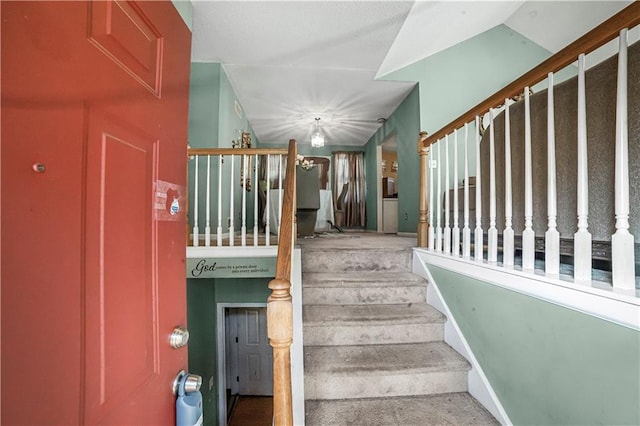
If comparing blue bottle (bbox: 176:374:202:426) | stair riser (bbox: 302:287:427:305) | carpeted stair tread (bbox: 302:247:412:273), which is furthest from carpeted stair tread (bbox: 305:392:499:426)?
carpeted stair tread (bbox: 302:247:412:273)

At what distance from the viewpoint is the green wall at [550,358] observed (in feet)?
2.95

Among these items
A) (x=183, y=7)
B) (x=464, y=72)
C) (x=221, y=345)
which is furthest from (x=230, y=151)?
(x=464, y=72)

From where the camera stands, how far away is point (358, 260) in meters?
2.49

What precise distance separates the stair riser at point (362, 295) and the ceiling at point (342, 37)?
8.04 feet

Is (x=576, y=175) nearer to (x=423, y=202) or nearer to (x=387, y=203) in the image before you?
(x=423, y=202)

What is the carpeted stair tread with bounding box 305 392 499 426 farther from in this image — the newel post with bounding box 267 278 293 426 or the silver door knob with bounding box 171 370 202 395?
the silver door knob with bounding box 171 370 202 395

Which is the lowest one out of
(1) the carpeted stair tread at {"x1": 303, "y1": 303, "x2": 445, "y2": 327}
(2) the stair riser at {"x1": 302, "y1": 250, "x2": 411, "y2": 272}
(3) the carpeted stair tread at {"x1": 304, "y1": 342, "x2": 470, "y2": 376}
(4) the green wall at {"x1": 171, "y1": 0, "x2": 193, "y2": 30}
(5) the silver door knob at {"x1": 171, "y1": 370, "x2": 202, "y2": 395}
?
(3) the carpeted stair tread at {"x1": 304, "y1": 342, "x2": 470, "y2": 376}

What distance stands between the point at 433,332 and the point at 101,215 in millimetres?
1954

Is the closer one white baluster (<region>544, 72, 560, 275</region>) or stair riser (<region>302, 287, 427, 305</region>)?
white baluster (<region>544, 72, 560, 275</region>)

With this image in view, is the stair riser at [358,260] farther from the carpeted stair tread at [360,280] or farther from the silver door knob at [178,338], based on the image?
the silver door knob at [178,338]

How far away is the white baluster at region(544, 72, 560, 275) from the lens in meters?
1.15

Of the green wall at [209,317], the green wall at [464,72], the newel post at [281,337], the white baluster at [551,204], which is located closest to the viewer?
the newel post at [281,337]

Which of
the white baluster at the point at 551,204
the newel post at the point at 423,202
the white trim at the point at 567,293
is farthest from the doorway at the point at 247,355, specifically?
the white baluster at the point at 551,204

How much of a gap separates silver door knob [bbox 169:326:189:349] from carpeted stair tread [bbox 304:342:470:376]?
919 mm
